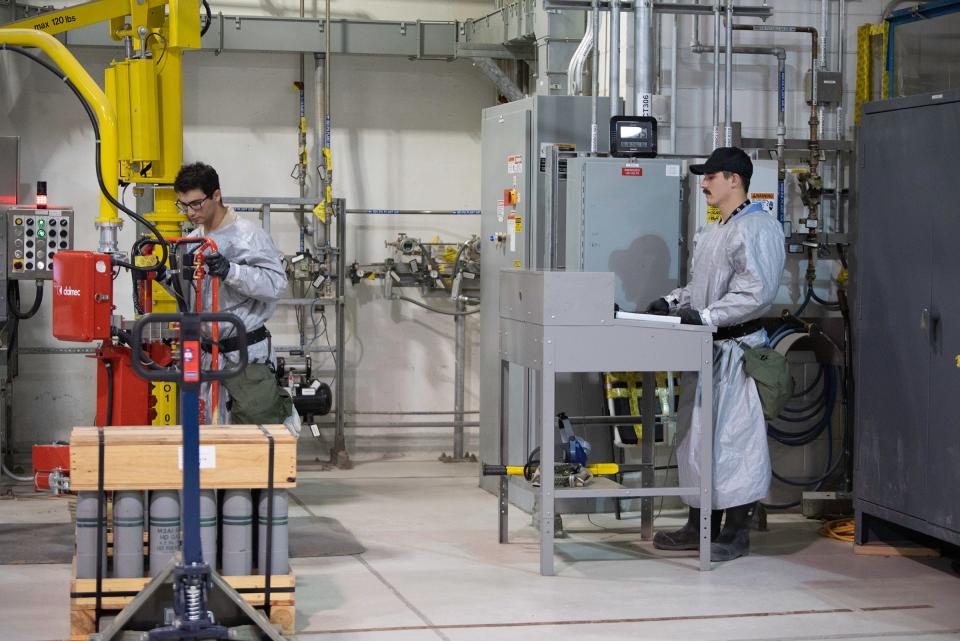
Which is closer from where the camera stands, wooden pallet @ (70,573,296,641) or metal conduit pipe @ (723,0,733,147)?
wooden pallet @ (70,573,296,641)

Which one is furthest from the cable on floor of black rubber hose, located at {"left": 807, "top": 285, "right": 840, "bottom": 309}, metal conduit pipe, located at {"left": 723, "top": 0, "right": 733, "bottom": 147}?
metal conduit pipe, located at {"left": 723, "top": 0, "right": 733, "bottom": 147}

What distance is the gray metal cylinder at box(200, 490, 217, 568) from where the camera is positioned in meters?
3.92

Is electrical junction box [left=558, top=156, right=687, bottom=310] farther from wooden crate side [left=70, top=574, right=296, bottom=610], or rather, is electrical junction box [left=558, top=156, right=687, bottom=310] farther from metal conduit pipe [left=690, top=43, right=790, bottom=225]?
wooden crate side [left=70, top=574, right=296, bottom=610]

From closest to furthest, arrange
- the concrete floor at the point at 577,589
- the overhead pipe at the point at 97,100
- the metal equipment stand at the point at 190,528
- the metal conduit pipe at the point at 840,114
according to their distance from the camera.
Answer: the metal equipment stand at the point at 190,528
the concrete floor at the point at 577,589
the overhead pipe at the point at 97,100
the metal conduit pipe at the point at 840,114

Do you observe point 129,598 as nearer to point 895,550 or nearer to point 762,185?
point 895,550

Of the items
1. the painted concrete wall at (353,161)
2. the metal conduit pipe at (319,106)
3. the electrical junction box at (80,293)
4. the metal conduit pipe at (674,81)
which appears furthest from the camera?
the metal conduit pipe at (319,106)

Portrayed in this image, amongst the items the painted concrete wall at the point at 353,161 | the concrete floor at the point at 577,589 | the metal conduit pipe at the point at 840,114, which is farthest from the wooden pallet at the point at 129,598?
the painted concrete wall at the point at 353,161

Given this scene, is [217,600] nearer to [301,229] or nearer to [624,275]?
[624,275]

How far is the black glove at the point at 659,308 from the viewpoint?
5.21 metres

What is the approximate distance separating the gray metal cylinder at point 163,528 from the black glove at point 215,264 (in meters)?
1.01

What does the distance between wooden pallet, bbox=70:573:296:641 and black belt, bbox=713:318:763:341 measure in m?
2.10

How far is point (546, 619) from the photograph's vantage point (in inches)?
168

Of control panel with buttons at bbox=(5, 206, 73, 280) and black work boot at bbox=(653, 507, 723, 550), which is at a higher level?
control panel with buttons at bbox=(5, 206, 73, 280)

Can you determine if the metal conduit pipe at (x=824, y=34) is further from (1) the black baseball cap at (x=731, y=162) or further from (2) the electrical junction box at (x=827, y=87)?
(1) the black baseball cap at (x=731, y=162)
